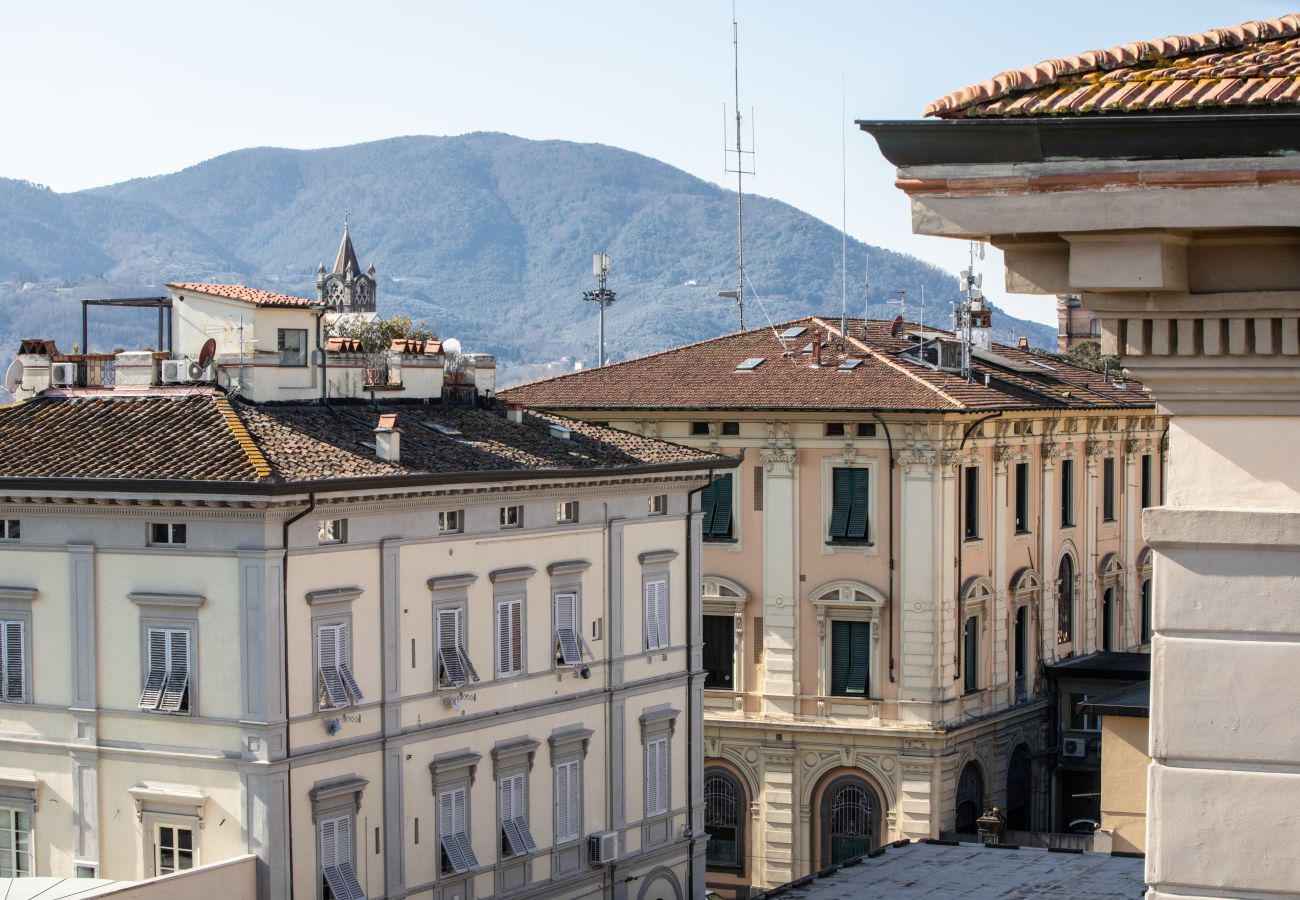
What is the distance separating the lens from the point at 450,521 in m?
33.8

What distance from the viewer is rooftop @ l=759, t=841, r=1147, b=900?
35.5 metres

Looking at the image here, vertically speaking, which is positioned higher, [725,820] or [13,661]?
[13,661]

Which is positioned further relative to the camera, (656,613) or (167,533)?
(656,613)

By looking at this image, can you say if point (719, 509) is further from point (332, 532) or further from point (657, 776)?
point (332, 532)

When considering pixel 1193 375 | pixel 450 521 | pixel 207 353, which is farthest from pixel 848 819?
pixel 1193 375

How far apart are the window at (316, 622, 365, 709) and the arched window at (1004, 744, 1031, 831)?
26282mm

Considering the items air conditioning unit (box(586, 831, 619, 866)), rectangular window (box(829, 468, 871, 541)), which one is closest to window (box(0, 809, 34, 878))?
air conditioning unit (box(586, 831, 619, 866))

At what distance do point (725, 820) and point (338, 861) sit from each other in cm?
2286

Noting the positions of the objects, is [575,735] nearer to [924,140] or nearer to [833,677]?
[833,677]

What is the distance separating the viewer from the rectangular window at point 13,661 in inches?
1230

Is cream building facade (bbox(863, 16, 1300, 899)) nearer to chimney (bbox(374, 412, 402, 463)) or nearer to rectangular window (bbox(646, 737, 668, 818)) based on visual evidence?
chimney (bbox(374, 412, 402, 463))

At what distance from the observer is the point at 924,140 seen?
10.0m

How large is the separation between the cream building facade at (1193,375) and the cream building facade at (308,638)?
1998cm

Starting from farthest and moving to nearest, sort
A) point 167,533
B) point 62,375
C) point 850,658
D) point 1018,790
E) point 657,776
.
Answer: point 1018,790, point 850,658, point 657,776, point 62,375, point 167,533
